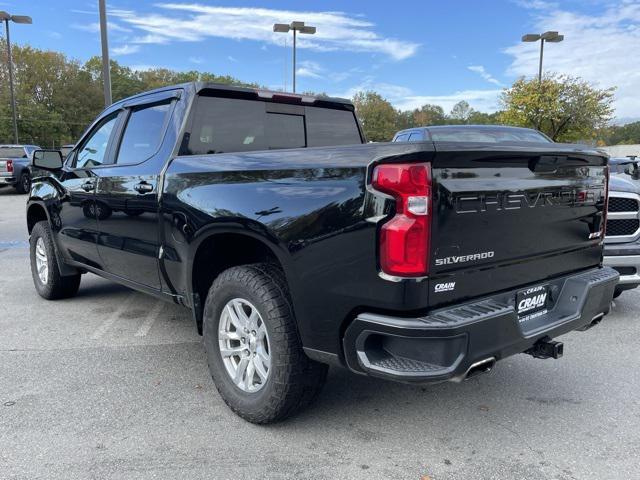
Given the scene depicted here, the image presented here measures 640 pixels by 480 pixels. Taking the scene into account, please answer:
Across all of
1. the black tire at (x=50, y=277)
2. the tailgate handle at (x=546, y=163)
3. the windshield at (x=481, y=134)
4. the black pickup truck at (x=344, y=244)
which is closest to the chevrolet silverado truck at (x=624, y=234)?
the black pickup truck at (x=344, y=244)

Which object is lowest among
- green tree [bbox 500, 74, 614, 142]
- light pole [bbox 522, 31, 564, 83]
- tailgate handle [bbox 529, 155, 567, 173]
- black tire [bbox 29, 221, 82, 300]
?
black tire [bbox 29, 221, 82, 300]

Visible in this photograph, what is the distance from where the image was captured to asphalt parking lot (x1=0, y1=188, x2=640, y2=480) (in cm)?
262

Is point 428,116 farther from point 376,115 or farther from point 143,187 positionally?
point 143,187

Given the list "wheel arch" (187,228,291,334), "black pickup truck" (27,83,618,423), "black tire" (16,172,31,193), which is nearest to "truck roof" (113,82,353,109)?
"black pickup truck" (27,83,618,423)

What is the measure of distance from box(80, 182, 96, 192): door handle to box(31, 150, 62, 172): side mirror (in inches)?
26.2

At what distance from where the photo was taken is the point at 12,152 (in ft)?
64.1

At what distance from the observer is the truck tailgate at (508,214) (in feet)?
7.59

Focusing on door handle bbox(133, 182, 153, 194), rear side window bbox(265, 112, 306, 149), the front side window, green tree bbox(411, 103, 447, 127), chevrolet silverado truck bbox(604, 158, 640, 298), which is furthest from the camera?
green tree bbox(411, 103, 447, 127)

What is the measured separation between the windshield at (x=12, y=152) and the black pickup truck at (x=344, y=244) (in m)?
18.3

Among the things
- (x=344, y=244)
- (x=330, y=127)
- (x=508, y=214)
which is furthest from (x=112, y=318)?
(x=508, y=214)

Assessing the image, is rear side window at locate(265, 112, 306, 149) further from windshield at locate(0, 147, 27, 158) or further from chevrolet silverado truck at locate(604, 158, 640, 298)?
windshield at locate(0, 147, 27, 158)

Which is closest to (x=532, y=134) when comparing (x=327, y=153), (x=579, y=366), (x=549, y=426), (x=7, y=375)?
(x=579, y=366)

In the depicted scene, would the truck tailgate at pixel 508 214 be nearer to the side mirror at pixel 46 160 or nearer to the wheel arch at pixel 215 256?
the wheel arch at pixel 215 256

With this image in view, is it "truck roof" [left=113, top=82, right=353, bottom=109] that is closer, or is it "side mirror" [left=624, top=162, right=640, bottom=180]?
"truck roof" [left=113, top=82, right=353, bottom=109]
